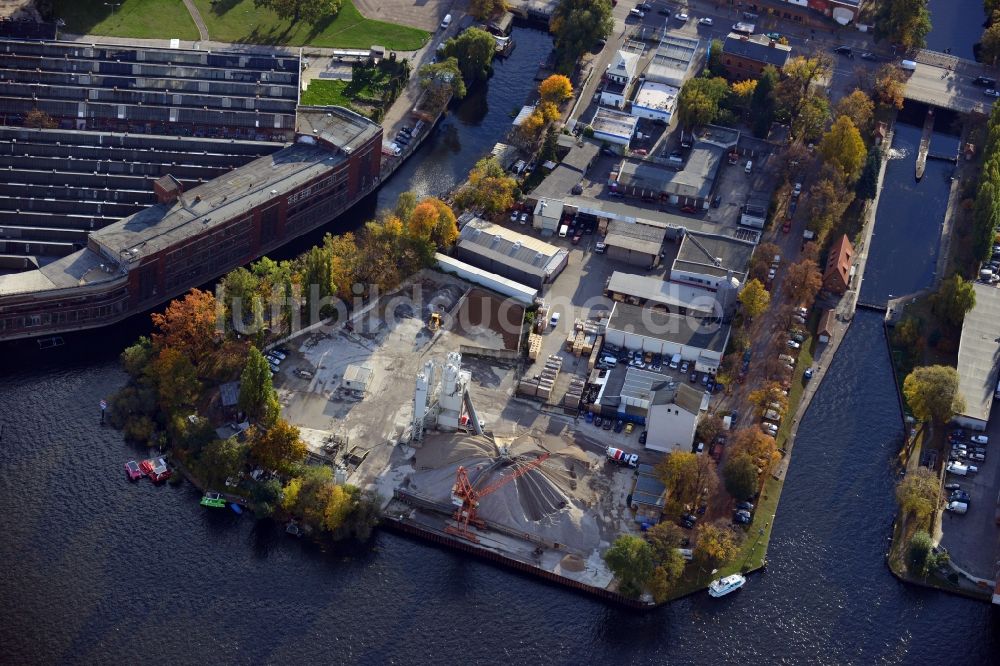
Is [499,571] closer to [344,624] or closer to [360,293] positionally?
[344,624]

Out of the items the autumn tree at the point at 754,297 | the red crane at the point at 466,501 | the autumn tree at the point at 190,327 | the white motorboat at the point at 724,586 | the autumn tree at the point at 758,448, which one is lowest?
the white motorboat at the point at 724,586

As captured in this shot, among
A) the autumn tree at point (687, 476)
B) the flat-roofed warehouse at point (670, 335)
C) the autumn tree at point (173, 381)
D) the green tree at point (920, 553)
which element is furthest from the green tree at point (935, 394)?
the autumn tree at point (173, 381)

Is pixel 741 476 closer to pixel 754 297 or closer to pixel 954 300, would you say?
pixel 754 297

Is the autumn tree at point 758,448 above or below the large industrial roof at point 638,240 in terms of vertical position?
below

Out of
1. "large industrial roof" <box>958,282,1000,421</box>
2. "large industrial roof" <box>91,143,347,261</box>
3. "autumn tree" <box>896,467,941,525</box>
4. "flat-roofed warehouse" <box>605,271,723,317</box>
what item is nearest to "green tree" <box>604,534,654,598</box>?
"autumn tree" <box>896,467,941,525</box>

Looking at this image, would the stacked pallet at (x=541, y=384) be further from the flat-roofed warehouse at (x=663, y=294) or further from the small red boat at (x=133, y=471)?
the small red boat at (x=133, y=471)

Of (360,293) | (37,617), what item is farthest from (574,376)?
(37,617)
